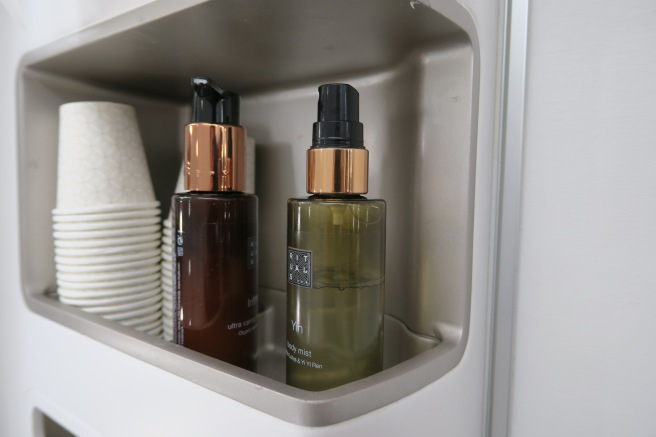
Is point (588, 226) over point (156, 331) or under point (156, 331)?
over

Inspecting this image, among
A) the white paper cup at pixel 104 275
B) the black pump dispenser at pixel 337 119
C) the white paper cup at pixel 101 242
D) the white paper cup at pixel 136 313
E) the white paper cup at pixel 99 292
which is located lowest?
the white paper cup at pixel 136 313

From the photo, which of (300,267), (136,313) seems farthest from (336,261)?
(136,313)

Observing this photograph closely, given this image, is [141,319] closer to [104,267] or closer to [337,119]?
[104,267]

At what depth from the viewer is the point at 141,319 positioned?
382mm

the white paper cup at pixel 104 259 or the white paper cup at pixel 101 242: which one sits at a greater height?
the white paper cup at pixel 101 242

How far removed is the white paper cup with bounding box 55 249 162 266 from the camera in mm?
365

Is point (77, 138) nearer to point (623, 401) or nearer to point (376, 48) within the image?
point (376, 48)

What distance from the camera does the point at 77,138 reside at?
0.37 m

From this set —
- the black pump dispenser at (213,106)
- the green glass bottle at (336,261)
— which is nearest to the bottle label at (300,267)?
the green glass bottle at (336,261)

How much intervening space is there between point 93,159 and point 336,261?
26cm

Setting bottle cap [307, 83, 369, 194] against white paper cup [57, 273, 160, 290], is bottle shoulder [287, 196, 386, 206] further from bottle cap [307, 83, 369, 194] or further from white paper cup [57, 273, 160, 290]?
white paper cup [57, 273, 160, 290]

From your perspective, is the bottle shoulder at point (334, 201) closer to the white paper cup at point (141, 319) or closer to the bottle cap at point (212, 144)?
the bottle cap at point (212, 144)

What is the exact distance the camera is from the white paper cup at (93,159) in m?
0.37

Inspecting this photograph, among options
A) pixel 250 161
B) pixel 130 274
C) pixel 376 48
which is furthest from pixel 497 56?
pixel 130 274
